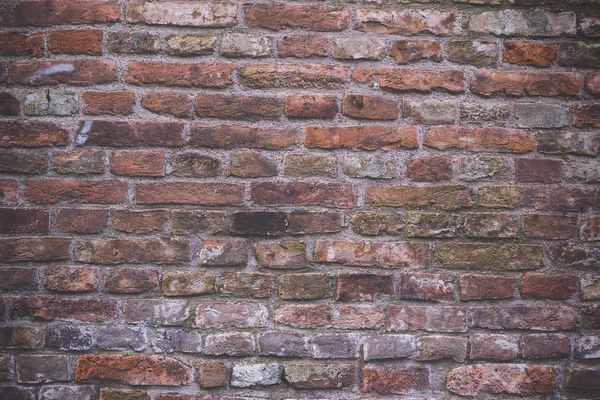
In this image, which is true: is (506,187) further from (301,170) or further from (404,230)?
(301,170)

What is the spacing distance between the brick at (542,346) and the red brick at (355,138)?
0.66m

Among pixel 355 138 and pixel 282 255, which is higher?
pixel 355 138

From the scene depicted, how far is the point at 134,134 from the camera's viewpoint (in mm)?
1351

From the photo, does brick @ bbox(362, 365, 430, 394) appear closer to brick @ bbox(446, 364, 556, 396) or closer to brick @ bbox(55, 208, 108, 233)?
brick @ bbox(446, 364, 556, 396)

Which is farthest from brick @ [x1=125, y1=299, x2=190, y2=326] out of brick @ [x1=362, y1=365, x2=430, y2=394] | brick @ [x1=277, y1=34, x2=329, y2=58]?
brick @ [x1=277, y1=34, x2=329, y2=58]

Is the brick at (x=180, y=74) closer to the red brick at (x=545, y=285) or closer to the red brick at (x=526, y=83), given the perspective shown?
the red brick at (x=526, y=83)

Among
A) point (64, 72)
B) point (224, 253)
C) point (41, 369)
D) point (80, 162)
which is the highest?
point (64, 72)

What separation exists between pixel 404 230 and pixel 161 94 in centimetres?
82

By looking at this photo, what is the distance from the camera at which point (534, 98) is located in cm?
138

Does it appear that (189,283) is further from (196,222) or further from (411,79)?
(411,79)

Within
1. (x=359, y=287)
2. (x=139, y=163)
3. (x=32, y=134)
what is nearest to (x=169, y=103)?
(x=139, y=163)

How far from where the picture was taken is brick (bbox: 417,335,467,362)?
1331 mm

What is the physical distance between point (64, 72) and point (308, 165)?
77 cm

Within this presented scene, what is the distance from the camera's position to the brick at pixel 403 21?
137 centimetres
